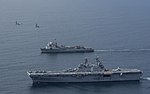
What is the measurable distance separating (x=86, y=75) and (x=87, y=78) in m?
1.04

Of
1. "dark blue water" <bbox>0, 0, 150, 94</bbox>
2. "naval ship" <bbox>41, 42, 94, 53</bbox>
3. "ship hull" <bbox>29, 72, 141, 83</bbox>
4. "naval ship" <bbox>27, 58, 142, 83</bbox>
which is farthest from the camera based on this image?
"naval ship" <bbox>41, 42, 94, 53</bbox>

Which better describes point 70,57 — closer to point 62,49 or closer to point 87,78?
point 62,49

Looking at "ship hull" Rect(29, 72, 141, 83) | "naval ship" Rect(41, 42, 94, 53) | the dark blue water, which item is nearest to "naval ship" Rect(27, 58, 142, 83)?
"ship hull" Rect(29, 72, 141, 83)

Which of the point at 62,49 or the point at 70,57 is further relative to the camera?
the point at 62,49

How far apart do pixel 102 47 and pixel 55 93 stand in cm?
5545

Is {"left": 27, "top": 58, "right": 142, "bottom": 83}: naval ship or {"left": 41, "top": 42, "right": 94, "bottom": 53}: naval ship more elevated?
{"left": 41, "top": 42, "right": 94, "bottom": 53}: naval ship

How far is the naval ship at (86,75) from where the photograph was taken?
417ft

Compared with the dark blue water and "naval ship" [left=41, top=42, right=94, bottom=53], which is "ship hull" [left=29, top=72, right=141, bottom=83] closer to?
the dark blue water

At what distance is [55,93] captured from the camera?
118 metres

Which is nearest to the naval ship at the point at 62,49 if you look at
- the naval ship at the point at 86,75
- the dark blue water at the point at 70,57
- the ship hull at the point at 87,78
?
the dark blue water at the point at 70,57

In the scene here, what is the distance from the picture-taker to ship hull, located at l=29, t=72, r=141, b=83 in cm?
12731

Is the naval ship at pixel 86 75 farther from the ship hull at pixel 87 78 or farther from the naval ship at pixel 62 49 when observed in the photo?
the naval ship at pixel 62 49

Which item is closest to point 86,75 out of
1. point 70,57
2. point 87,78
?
point 87,78

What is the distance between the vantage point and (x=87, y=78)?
129m
